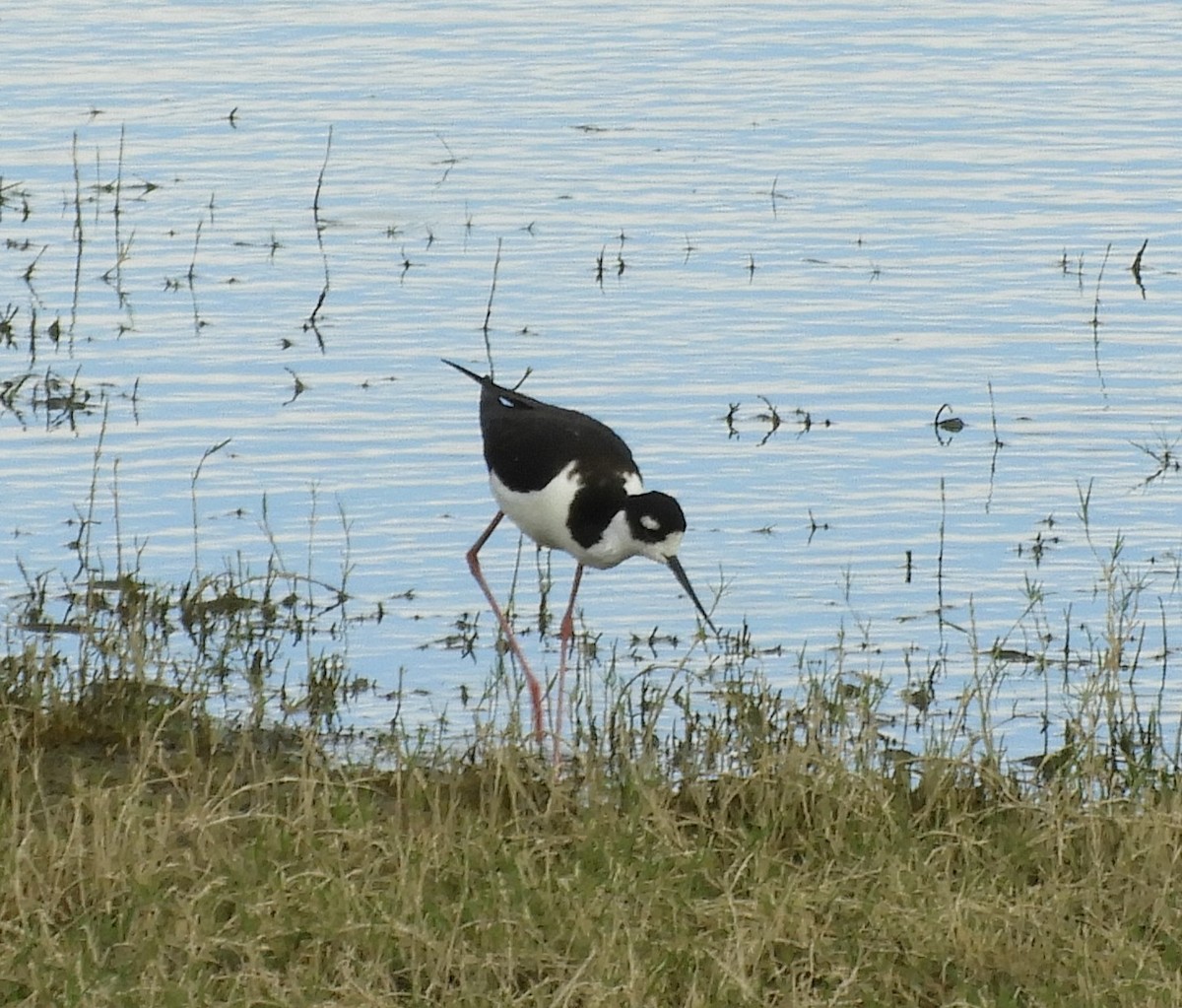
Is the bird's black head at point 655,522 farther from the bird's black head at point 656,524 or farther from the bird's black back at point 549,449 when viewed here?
the bird's black back at point 549,449

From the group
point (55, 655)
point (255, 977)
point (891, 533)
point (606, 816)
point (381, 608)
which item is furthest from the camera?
point (891, 533)

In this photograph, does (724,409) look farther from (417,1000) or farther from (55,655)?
(417,1000)

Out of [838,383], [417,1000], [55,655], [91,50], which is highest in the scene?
[91,50]

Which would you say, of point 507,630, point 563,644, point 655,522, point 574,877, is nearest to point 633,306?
point 507,630

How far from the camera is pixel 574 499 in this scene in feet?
25.5

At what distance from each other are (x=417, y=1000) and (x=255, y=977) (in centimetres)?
33

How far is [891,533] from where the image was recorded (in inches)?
365

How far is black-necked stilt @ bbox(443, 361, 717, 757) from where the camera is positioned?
300 inches

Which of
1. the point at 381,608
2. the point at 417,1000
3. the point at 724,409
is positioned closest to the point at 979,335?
the point at 724,409

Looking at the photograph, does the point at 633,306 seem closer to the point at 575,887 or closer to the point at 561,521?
the point at 561,521

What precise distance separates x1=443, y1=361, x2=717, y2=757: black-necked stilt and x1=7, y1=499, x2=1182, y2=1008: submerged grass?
1.29 feet

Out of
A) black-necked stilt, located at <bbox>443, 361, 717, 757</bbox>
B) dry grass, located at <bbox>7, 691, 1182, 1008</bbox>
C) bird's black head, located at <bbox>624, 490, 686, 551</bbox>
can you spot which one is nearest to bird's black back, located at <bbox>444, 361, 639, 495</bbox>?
black-necked stilt, located at <bbox>443, 361, 717, 757</bbox>

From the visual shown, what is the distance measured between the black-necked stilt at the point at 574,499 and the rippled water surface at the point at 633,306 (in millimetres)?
538

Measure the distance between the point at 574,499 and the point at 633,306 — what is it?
4.33 m
